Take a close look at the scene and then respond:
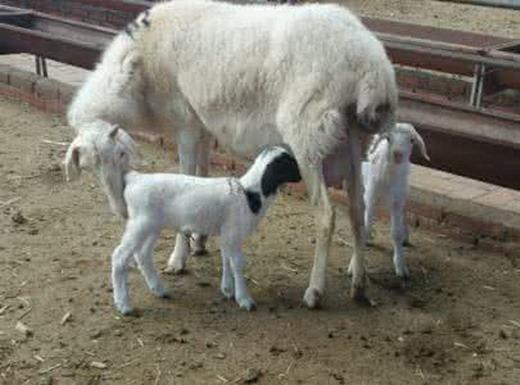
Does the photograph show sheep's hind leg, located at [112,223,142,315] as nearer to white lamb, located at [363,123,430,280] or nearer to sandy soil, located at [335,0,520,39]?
white lamb, located at [363,123,430,280]

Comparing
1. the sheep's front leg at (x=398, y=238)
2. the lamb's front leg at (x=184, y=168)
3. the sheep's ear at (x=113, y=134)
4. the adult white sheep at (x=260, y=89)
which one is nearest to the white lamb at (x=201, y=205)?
the sheep's ear at (x=113, y=134)

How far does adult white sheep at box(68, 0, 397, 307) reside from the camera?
414cm

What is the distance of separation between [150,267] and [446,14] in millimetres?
10823

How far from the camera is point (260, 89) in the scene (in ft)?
14.4

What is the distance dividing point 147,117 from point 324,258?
148cm

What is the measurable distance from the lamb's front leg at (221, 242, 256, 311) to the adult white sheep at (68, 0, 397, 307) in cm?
35

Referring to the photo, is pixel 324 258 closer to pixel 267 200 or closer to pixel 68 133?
pixel 267 200

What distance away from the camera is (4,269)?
16.0 feet

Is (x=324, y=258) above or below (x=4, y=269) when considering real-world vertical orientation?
above

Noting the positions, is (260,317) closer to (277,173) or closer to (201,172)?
(277,173)

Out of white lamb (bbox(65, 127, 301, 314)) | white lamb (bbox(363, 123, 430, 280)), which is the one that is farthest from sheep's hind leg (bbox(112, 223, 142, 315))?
white lamb (bbox(363, 123, 430, 280))

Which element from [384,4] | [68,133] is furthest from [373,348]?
[384,4]

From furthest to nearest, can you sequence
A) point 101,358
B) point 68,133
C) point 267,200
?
point 68,133
point 267,200
point 101,358

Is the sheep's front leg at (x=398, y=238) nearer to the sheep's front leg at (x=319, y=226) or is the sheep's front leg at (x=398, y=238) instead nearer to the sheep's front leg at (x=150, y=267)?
the sheep's front leg at (x=319, y=226)
